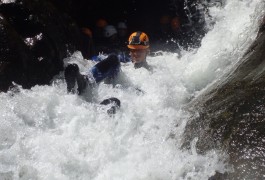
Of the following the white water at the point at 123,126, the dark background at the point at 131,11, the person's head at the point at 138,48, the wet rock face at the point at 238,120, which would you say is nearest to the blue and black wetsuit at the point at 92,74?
the white water at the point at 123,126

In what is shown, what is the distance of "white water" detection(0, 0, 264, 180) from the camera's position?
438 cm

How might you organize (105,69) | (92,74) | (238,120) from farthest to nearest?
1. (105,69)
2. (92,74)
3. (238,120)

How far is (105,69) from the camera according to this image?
6.66 meters

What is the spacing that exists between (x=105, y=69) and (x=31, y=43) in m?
1.46

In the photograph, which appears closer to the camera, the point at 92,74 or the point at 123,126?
the point at 123,126

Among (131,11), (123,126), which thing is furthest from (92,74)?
(131,11)

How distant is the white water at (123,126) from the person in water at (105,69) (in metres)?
0.18

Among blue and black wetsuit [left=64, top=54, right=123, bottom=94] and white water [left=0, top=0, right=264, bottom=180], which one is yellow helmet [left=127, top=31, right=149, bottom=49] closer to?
white water [left=0, top=0, right=264, bottom=180]

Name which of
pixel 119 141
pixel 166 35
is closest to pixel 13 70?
pixel 119 141

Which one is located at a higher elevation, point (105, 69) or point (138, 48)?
point (138, 48)

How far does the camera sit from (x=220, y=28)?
7.77 metres

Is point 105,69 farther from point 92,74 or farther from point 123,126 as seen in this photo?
point 123,126

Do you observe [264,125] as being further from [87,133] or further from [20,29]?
[20,29]

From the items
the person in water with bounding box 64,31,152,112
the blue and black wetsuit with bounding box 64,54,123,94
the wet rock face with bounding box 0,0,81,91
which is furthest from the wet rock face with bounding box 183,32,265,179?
the wet rock face with bounding box 0,0,81,91
